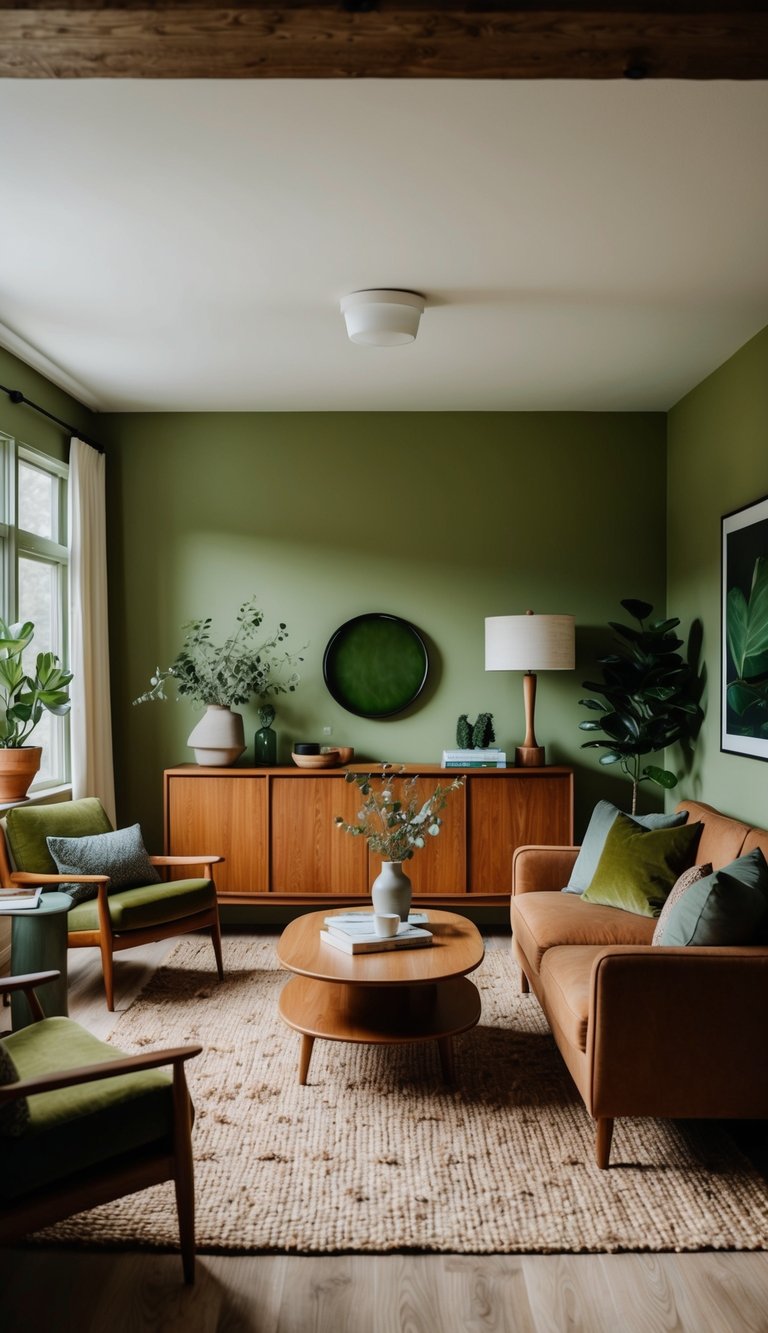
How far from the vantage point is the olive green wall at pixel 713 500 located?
4043 mm

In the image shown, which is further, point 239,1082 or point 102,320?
point 102,320

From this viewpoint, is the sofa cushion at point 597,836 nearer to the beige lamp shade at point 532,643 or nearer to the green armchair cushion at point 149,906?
the beige lamp shade at point 532,643

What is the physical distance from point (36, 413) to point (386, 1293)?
13.0 ft

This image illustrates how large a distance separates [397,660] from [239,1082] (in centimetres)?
266

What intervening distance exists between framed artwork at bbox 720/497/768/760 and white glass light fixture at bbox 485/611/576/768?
0.82 meters

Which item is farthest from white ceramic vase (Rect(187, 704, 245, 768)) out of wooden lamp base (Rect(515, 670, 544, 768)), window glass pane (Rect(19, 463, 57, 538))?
wooden lamp base (Rect(515, 670, 544, 768))

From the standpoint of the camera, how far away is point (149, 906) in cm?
395

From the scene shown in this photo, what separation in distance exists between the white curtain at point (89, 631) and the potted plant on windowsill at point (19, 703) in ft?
2.47

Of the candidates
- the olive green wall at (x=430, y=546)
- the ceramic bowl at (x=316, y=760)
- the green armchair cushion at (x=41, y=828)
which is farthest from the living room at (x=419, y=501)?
the green armchair cushion at (x=41, y=828)

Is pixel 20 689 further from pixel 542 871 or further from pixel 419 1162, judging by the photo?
pixel 419 1162

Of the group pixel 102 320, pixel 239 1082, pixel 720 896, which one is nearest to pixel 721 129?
pixel 720 896

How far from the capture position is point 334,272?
3471 millimetres

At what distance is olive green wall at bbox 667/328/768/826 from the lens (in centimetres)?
404

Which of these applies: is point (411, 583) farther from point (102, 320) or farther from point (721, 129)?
point (721, 129)
